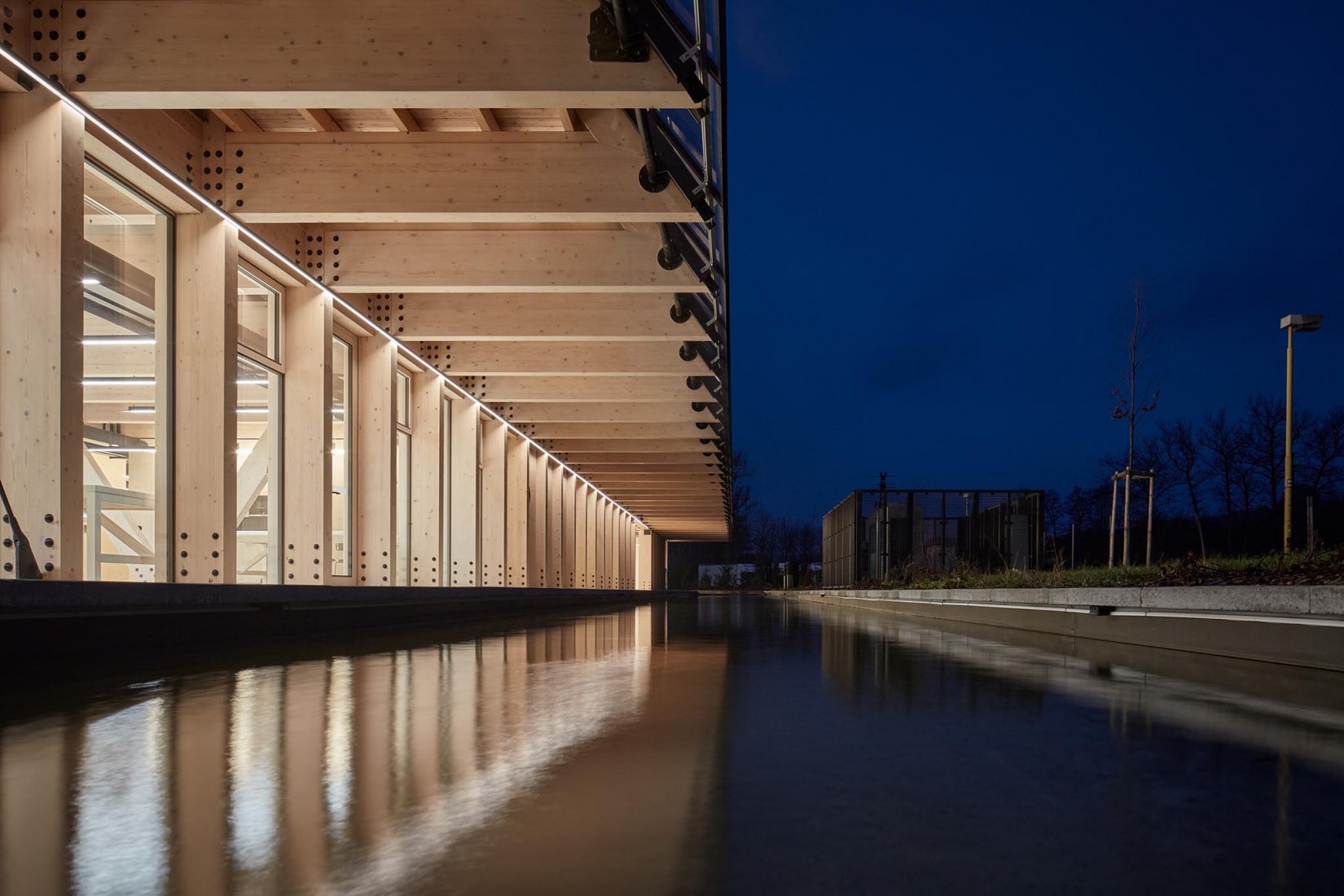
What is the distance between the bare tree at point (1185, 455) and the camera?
155 ft

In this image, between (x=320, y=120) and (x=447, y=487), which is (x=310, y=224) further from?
(x=447, y=487)

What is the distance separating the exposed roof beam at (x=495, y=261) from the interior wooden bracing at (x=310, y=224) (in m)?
0.03

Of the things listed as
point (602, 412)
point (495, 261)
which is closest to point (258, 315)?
point (495, 261)

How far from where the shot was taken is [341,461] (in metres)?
15.3

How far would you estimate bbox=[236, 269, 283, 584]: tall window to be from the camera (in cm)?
1207

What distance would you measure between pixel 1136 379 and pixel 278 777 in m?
19.9

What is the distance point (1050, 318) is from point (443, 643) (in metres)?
180

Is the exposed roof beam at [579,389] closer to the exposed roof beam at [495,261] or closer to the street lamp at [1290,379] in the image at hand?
the exposed roof beam at [495,261]

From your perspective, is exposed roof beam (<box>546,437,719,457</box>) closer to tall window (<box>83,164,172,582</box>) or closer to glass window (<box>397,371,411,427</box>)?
glass window (<box>397,371,411,427</box>)

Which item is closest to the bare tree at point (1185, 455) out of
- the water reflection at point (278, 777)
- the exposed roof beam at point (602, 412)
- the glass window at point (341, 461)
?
the exposed roof beam at point (602, 412)

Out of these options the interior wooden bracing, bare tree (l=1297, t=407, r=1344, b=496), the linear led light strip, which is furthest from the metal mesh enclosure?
bare tree (l=1297, t=407, r=1344, b=496)

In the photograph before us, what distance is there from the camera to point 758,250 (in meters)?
188

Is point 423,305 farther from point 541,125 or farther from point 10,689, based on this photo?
point 10,689

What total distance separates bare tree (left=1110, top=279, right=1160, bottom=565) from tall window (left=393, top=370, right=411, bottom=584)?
13261 mm
